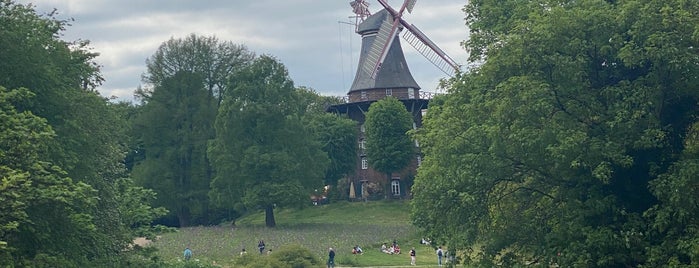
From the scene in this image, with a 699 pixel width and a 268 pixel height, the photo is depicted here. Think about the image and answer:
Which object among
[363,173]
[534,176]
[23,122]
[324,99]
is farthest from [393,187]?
[23,122]

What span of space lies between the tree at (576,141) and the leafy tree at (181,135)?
145ft

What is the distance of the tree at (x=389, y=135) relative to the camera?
7775 cm

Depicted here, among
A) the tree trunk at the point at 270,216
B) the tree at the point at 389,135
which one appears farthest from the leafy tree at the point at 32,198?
the tree at the point at 389,135

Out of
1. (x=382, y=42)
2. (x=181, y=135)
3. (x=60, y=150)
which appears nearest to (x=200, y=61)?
(x=181, y=135)

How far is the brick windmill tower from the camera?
3265 inches

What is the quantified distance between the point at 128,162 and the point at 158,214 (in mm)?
44501

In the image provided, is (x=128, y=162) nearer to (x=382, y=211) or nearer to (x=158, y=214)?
(x=382, y=211)

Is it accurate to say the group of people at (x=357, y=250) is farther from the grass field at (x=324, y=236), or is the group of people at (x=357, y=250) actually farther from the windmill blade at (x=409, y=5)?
the windmill blade at (x=409, y=5)

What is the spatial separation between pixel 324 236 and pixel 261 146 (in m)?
10.7

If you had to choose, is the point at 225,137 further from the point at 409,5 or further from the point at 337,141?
the point at 409,5

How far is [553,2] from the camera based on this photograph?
28562 mm

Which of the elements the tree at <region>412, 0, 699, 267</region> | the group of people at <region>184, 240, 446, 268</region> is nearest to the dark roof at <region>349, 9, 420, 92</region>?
the group of people at <region>184, 240, 446, 268</region>

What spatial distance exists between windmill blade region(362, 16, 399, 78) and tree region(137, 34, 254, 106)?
485 inches

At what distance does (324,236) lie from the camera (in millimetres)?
57750
